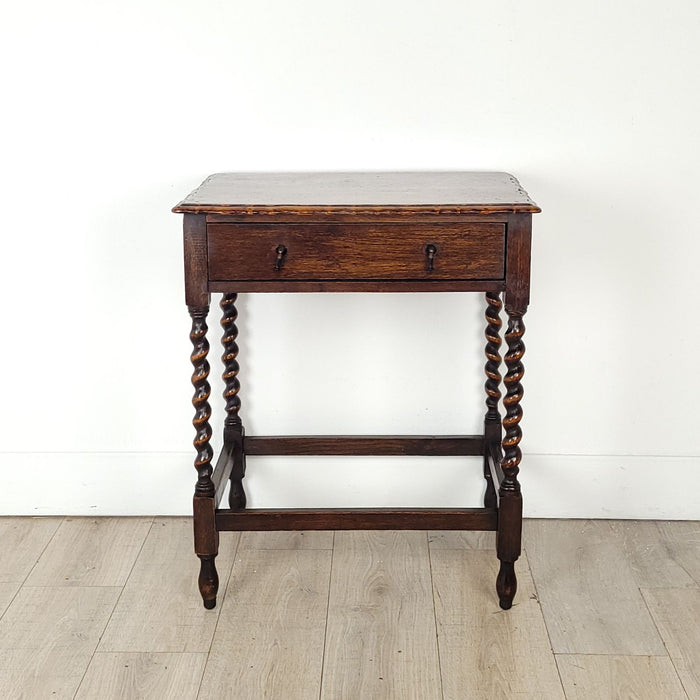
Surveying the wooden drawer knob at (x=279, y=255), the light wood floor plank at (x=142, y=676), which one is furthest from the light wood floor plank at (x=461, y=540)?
the wooden drawer knob at (x=279, y=255)

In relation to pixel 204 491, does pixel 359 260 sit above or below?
above

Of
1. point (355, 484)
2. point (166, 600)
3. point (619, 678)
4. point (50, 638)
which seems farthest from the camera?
point (355, 484)

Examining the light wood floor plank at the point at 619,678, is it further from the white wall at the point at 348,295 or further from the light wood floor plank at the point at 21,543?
the light wood floor plank at the point at 21,543

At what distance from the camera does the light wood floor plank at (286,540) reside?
94.4 inches

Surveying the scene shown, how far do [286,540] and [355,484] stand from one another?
0.78 feet

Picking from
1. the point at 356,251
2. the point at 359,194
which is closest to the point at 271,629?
the point at 356,251

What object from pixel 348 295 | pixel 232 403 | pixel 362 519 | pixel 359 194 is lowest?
pixel 362 519

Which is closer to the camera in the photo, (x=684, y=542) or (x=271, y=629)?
(x=271, y=629)

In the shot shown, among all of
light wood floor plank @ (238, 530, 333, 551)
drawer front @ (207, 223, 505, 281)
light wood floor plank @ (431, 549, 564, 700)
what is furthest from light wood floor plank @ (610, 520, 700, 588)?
drawer front @ (207, 223, 505, 281)

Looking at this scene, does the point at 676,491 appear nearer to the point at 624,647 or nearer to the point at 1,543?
the point at 624,647

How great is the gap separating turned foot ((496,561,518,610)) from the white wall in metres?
0.47

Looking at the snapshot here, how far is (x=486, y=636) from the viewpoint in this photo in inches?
79.2

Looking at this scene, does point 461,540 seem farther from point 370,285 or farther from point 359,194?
point 359,194

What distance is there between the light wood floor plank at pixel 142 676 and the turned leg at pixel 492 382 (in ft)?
2.81
